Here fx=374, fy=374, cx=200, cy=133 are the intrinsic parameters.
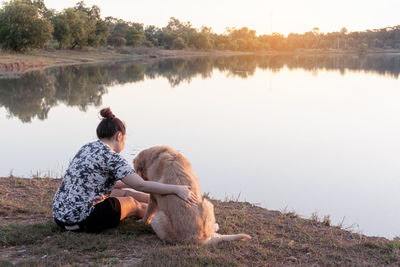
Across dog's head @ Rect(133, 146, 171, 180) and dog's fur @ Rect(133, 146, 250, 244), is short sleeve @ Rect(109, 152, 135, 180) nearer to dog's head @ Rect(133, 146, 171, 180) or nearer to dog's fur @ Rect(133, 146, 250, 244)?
dog's fur @ Rect(133, 146, 250, 244)

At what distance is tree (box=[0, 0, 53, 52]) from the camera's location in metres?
43.3

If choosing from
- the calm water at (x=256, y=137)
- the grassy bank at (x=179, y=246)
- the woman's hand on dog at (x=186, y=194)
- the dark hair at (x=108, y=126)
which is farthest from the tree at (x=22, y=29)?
the woman's hand on dog at (x=186, y=194)

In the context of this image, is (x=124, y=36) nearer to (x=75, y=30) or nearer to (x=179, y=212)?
(x=75, y=30)

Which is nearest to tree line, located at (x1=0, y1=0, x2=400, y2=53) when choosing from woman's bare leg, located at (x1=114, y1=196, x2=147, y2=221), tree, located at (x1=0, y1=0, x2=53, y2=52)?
tree, located at (x1=0, y1=0, x2=53, y2=52)

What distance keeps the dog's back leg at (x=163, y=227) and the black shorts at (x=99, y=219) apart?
0.57m

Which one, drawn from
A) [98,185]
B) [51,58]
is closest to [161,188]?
[98,185]

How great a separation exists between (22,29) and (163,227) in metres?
45.9

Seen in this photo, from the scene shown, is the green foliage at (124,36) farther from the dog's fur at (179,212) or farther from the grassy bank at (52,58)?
the dog's fur at (179,212)

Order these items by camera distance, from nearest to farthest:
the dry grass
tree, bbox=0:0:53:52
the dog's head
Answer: the dog's head < the dry grass < tree, bbox=0:0:53:52

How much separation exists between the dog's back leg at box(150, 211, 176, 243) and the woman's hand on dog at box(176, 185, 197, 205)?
12.8 inches

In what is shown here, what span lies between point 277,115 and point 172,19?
12668cm

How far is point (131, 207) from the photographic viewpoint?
4594mm

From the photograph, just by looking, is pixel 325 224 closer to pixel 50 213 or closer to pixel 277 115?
pixel 50 213

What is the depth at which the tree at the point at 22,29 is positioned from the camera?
142 feet
